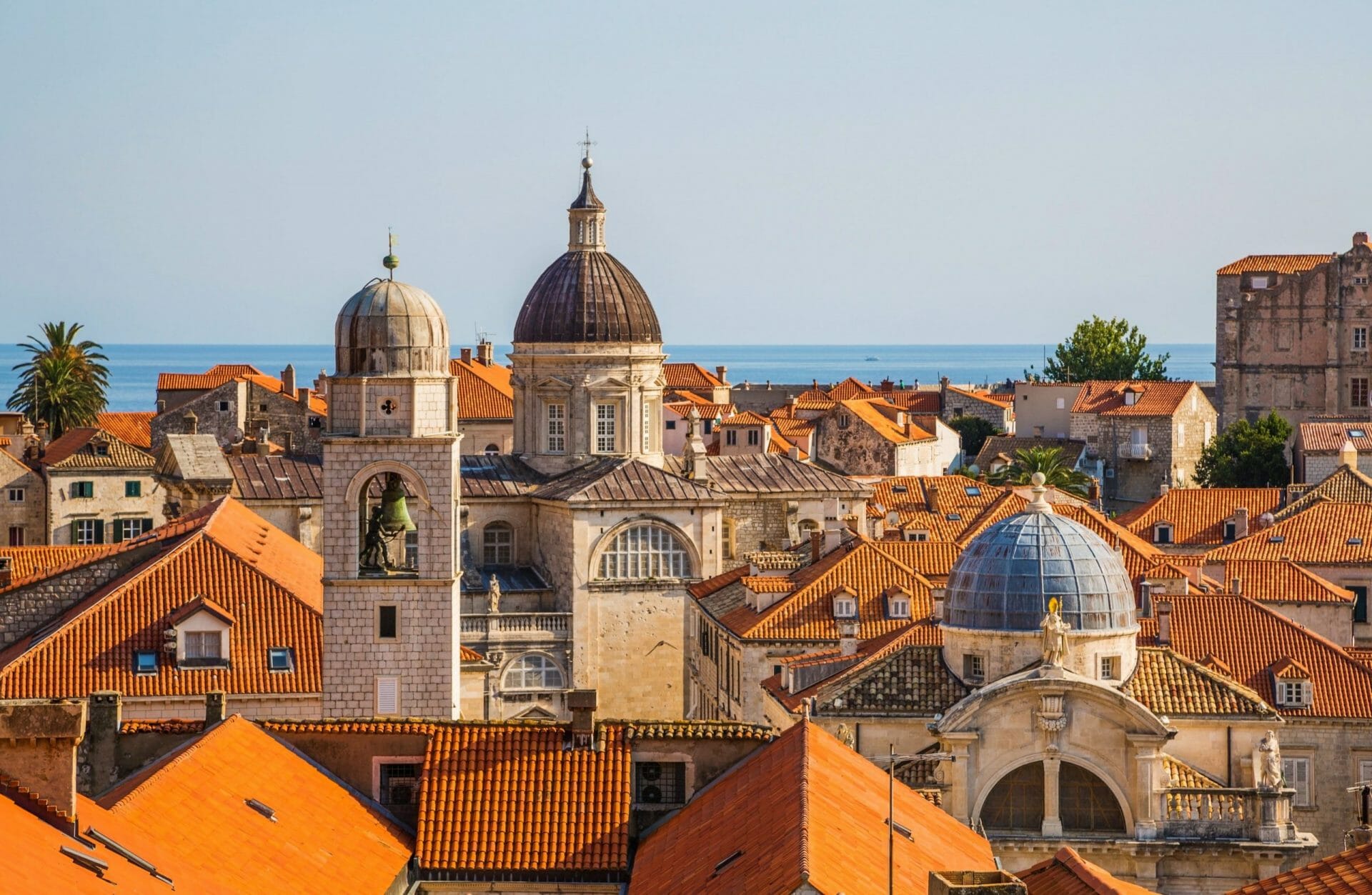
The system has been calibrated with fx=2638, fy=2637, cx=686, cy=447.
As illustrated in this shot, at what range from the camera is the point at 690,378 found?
170 meters

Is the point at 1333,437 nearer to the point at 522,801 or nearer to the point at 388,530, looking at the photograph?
the point at 388,530

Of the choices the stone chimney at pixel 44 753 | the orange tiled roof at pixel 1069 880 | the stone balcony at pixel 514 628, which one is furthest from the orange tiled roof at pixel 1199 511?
the stone chimney at pixel 44 753

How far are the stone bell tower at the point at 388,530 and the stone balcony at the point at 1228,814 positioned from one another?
39.6ft

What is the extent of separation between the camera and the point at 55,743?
27.1m

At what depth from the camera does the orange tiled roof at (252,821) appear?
95.7 feet

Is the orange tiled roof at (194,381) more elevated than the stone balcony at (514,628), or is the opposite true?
the orange tiled roof at (194,381)

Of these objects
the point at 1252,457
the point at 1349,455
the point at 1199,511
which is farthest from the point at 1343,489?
the point at 1252,457

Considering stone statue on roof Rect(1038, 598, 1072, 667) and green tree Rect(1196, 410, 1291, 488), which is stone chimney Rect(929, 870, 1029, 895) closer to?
stone statue on roof Rect(1038, 598, 1072, 667)

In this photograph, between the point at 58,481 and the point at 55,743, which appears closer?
the point at 55,743

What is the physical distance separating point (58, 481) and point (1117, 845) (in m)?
59.6

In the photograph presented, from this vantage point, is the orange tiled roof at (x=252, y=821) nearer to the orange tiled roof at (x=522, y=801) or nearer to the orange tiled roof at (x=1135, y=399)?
the orange tiled roof at (x=522, y=801)

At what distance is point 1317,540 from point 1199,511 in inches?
294

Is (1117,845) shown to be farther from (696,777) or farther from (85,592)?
(85,592)

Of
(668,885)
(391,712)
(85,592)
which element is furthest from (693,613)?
(668,885)
